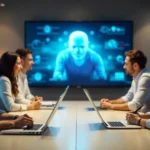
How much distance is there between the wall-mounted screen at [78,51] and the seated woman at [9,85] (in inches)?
71.7

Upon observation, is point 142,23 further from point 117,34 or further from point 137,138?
point 137,138

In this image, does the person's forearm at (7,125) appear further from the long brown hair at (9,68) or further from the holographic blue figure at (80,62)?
the holographic blue figure at (80,62)

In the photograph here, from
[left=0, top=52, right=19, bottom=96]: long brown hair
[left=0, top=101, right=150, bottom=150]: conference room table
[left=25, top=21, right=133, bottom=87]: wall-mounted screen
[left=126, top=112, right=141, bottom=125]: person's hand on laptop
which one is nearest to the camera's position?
[left=0, top=101, right=150, bottom=150]: conference room table

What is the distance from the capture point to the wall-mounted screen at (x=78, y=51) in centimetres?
524

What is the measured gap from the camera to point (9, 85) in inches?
127

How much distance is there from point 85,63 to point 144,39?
105cm

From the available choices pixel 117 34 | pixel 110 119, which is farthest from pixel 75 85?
pixel 110 119

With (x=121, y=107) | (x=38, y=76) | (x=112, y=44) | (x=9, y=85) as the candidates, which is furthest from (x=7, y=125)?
(x=112, y=44)

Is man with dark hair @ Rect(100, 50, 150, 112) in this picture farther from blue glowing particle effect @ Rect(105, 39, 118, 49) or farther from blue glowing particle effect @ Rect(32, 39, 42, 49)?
blue glowing particle effect @ Rect(32, 39, 42, 49)

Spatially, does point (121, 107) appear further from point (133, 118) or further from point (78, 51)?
point (78, 51)

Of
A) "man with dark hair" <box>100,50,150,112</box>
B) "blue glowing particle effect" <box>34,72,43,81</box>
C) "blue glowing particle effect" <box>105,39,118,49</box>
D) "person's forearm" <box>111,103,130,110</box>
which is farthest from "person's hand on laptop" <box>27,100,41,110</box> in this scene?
"blue glowing particle effect" <box>105,39,118,49</box>

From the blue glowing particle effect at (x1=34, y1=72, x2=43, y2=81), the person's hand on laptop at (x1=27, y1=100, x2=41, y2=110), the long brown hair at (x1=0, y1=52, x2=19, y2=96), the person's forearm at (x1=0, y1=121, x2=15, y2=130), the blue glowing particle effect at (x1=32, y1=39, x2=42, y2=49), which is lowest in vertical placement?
the person's hand on laptop at (x1=27, y1=100, x2=41, y2=110)

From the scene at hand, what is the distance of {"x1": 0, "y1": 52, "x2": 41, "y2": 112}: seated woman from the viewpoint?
318 cm

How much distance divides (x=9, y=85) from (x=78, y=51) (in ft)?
7.32
